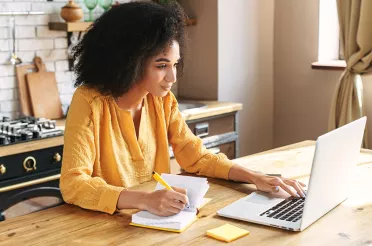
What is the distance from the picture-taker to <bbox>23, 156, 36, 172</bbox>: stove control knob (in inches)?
121

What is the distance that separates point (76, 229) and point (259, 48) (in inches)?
116

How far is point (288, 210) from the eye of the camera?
6.31ft

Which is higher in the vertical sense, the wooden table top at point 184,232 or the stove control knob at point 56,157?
the wooden table top at point 184,232

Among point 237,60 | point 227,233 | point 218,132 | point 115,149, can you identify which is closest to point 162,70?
point 115,149

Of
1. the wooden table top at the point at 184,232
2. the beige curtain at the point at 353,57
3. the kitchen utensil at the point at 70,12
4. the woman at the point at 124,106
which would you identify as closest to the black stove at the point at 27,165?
the kitchen utensil at the point at 70,12

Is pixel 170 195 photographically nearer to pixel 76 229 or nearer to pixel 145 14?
pixel 76 229

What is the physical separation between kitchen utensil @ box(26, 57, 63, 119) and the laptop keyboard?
204 centimetres

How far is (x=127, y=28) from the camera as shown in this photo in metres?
2.17

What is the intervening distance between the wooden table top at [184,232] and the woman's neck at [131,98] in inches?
13.6

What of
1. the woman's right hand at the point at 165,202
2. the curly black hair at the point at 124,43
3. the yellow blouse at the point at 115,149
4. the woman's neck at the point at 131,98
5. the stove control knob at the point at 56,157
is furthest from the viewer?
the stove control knob at the point at 56,157

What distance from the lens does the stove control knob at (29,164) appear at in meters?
3.08

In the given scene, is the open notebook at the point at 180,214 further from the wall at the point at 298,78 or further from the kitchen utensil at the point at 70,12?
the wall at the point at 298,78

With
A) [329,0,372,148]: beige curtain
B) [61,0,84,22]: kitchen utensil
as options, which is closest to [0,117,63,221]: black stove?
[61,0,84,22]: kitchen utensil

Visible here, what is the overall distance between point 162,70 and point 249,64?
2322mm
